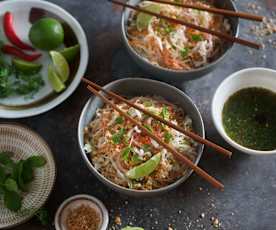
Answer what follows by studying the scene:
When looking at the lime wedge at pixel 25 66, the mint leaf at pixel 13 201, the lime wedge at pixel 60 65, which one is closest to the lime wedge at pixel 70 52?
the lime wedge at pixel 60 65

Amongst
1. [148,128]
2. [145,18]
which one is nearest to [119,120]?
[148,128]

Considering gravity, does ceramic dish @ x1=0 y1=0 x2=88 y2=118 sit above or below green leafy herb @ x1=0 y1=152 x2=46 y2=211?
above

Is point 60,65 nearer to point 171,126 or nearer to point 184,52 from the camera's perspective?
point 184,52

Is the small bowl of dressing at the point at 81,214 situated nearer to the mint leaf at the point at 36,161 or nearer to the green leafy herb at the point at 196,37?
the mint leaf at the point at 36,161

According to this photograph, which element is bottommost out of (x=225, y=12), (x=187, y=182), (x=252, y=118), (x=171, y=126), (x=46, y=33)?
(x=187, y=182)

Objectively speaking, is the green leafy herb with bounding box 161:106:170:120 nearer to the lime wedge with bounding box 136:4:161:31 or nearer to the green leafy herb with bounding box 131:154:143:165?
the green leafy herb with bounding box 131:154:143:165

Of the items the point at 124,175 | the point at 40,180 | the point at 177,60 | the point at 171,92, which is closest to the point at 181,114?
the point at 171,92

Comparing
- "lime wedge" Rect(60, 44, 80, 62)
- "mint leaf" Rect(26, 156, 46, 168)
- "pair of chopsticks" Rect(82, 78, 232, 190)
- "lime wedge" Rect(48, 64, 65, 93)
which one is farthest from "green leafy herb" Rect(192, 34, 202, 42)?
"mint leaf" Rect(26, 156, 46, 168)
